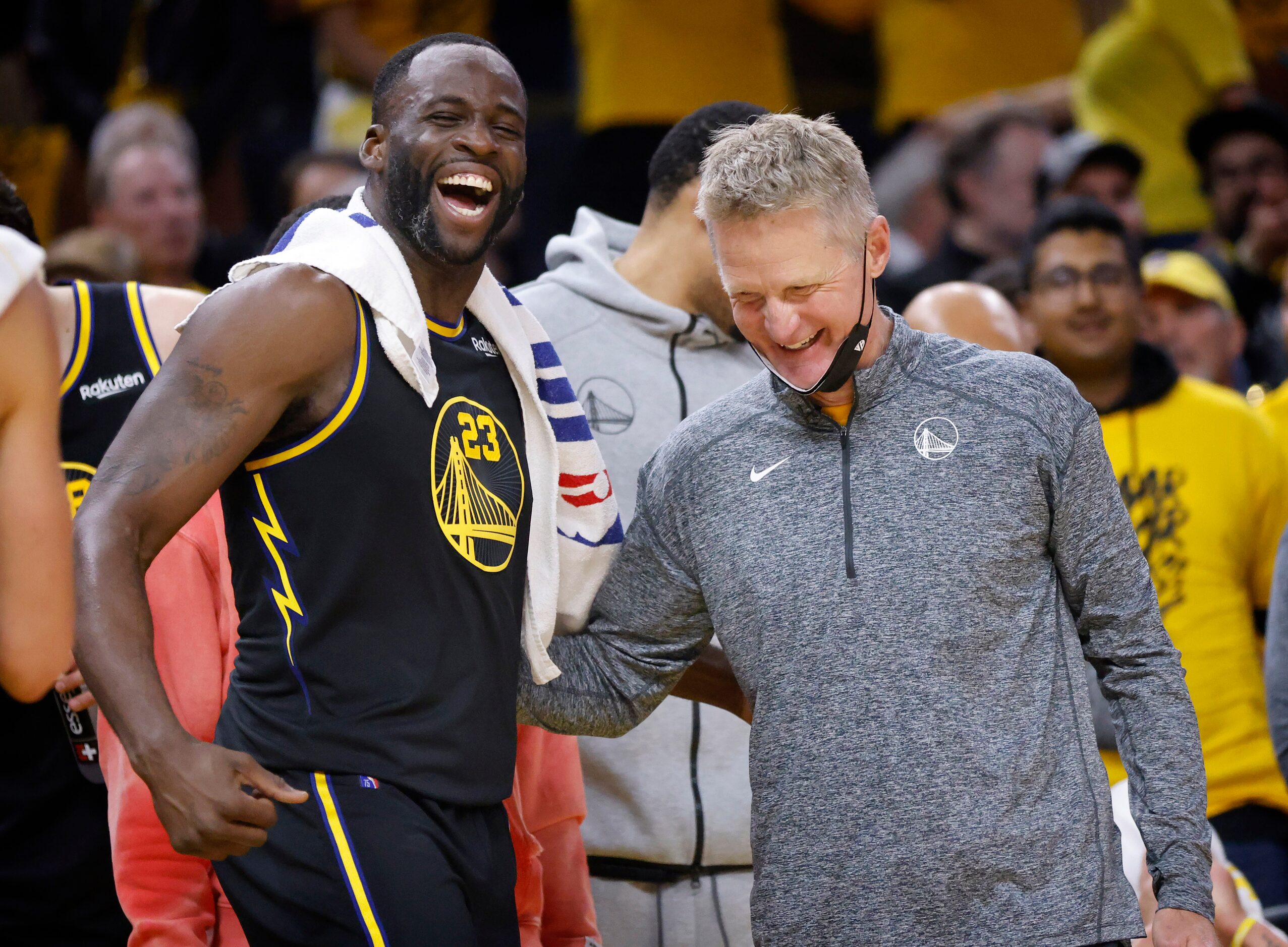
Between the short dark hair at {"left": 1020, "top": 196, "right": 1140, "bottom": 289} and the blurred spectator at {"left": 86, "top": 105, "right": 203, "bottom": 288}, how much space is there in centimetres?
317

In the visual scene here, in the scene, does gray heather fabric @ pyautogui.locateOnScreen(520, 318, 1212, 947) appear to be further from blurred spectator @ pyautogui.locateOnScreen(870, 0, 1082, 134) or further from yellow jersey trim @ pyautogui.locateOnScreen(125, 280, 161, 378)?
blurred spectator @ pyautogui.locateOnScreen(870, 0, 1082, 134)

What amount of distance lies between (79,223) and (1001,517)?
5.92 meters

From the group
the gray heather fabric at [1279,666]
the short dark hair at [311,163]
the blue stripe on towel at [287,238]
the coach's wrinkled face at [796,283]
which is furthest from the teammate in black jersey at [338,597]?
the short dark hair at [311,163]

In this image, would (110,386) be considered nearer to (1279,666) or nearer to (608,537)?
(608,537)

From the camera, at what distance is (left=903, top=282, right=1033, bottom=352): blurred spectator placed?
4.25m

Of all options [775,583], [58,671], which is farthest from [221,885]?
[775,583]

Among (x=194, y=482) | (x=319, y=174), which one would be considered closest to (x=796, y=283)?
(x=194, y=482)

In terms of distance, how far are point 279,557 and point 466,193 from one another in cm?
69

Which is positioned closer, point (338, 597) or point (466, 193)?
point (338, 597)

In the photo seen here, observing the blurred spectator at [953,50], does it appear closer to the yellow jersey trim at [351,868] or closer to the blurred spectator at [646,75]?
the blurred spectator at [646,75]

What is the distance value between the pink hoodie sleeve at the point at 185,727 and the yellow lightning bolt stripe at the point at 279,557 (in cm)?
24

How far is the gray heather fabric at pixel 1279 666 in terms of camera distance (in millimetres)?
3244

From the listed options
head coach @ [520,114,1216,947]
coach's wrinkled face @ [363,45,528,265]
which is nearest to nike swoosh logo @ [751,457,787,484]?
head coach @ [520,114,1216,947]

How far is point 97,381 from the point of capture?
3.03 meters
